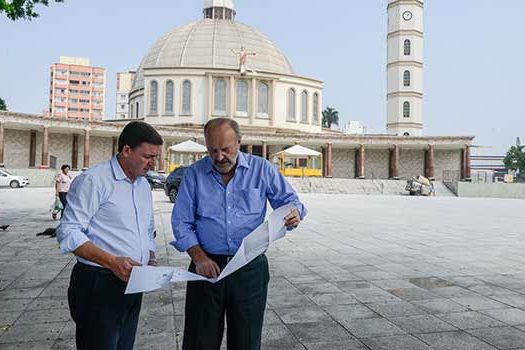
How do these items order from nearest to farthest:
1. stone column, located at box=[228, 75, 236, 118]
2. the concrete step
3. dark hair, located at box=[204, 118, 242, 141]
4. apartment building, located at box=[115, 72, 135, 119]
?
dark hair, located at box=[204, 118, 242, 141]
the concrete step
stone column, located at box=[228, 75, 236, 118]
apartment building, located at box=[115, 72, 135, 119]

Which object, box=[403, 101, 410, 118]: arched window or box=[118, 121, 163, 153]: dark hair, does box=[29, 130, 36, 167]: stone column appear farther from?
box=[118, 121, 163, 153]: dark hair

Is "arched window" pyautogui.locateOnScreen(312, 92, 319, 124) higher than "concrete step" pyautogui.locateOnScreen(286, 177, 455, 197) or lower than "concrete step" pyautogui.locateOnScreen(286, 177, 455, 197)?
higher

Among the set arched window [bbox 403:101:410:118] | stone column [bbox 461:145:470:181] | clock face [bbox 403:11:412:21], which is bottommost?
stone column [bbox 461:145:470:181]

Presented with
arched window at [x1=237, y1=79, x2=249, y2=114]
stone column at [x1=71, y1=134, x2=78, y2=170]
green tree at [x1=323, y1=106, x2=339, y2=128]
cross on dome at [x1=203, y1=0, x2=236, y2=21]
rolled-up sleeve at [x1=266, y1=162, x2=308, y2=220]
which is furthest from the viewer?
green tree at [x1=323, y1=106, x2=339, y2=128]

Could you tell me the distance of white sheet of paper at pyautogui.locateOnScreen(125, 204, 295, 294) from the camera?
→ 7.18ft

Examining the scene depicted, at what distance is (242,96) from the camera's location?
157 feet

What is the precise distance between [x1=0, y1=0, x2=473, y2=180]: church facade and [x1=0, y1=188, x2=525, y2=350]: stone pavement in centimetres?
3289

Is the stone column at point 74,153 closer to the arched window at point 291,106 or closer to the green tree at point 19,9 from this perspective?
the arched window at point 291,106

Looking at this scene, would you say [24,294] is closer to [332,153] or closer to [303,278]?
[303,278]

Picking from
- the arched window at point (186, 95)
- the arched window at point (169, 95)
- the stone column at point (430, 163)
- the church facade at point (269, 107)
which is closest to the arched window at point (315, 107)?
the church facade at point (269, 107)

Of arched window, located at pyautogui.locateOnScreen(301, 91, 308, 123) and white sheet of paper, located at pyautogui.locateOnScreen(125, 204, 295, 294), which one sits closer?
white sheet of paper, located at pyautogui.locateOnScreen(125, 204, 295, 294)

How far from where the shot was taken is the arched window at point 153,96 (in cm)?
4731

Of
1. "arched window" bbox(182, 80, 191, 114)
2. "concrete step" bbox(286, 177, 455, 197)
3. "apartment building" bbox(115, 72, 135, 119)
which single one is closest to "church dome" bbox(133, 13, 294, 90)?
"arched window" bbox(182, 80, 191, 114)

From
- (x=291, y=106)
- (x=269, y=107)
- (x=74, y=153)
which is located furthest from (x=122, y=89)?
(x=74, y=153)
